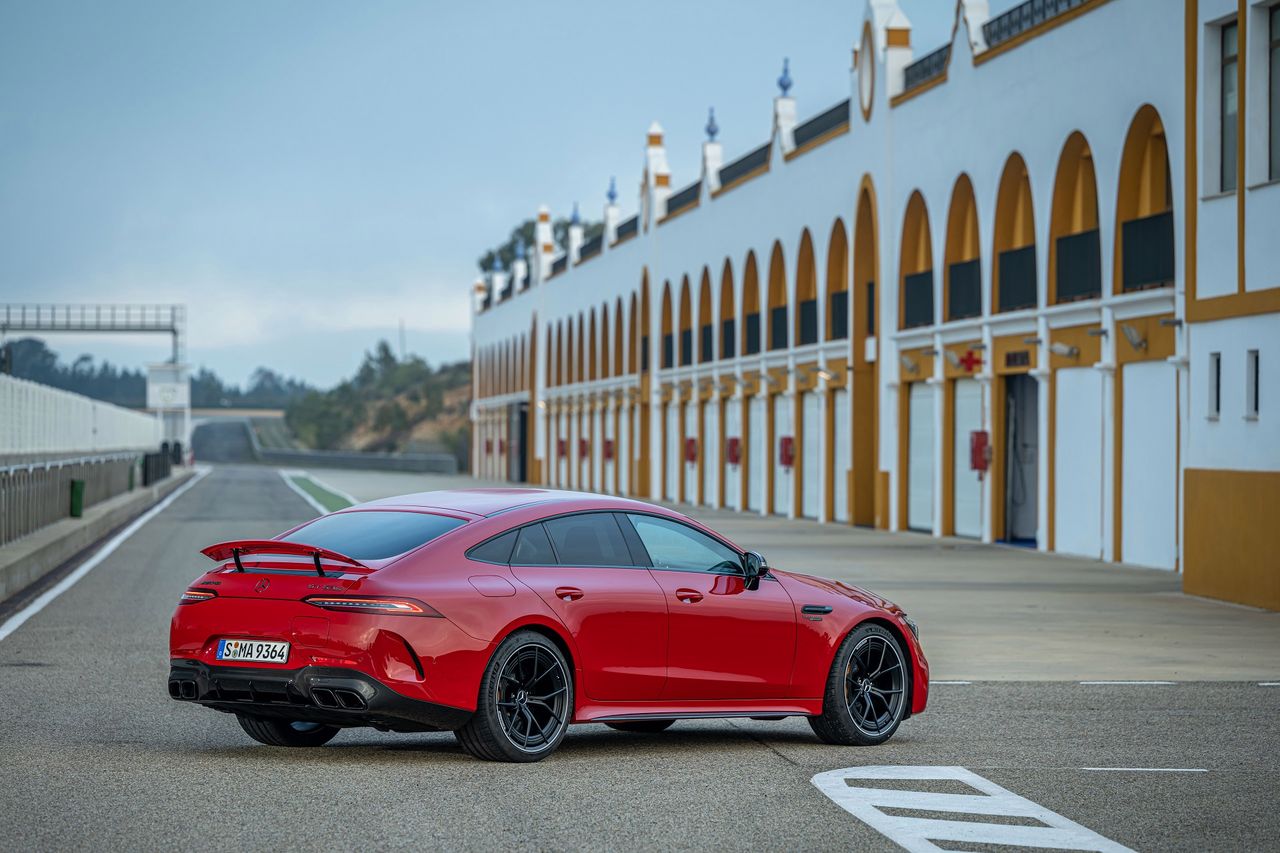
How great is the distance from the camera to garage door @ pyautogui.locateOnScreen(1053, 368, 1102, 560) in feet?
92.7

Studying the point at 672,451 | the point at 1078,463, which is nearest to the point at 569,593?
the point at 1078,463

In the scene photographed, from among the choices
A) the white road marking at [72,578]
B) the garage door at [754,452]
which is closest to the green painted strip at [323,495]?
the white road marking at [72,578]

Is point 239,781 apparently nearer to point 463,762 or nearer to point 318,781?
point 318,781

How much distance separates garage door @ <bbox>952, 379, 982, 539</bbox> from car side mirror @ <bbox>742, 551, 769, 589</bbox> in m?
23.4

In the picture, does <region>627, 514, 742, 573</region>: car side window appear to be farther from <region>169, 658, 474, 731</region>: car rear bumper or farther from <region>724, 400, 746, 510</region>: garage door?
<region>724, 400, 746, 510</region>: garage door

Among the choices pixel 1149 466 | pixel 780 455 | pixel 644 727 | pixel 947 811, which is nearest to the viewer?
pixel 947 811

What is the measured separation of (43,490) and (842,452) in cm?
1825

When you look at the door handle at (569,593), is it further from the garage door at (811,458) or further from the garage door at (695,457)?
the garage door at (695,457)

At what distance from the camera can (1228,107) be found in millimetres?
21344

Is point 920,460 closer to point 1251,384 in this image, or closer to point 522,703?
point 1251,384

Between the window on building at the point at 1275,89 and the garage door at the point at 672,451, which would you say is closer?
the window on building at the point at 1275,89

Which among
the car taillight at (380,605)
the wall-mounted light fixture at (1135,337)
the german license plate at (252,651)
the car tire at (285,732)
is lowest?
the car tire at (285,732)

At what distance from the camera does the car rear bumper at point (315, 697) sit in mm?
8961

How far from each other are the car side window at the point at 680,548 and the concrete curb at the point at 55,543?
39.8 ft
